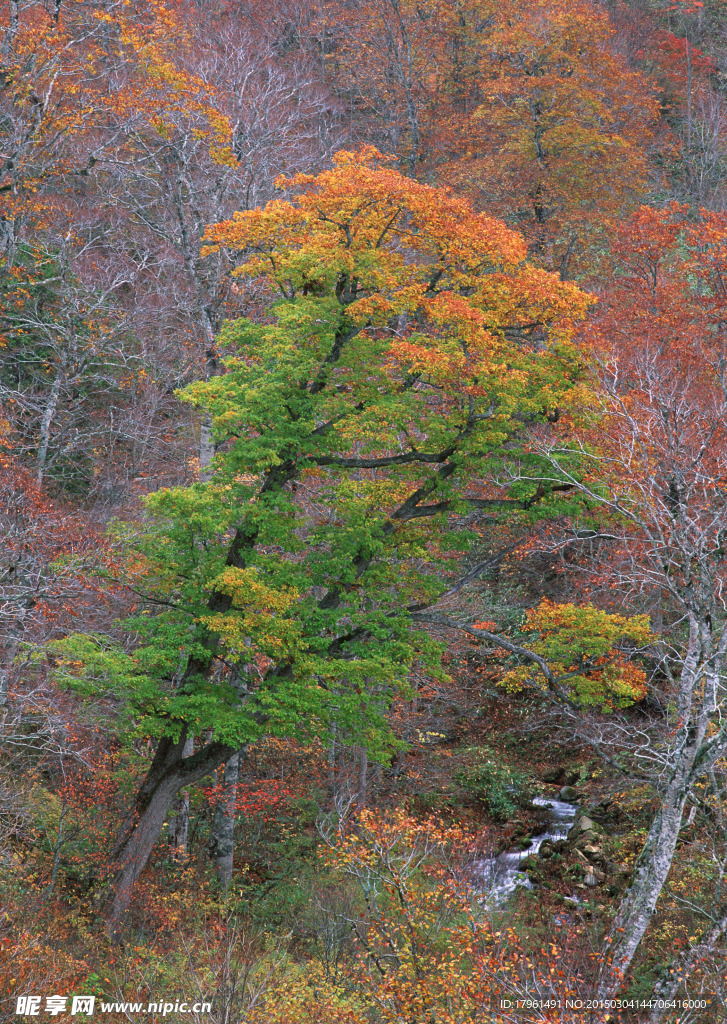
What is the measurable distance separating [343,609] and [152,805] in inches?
171

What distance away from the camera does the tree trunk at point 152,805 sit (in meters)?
12.0

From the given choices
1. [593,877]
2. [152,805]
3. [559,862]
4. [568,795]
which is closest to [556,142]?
[568,795]

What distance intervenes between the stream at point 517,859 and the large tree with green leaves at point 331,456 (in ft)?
14.1

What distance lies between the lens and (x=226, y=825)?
14406 mm

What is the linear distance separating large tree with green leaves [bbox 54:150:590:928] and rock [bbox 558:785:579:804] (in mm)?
7561

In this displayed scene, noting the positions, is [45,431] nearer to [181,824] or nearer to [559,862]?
[181,824]

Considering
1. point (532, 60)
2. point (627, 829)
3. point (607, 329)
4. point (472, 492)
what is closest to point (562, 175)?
point (532, 60)

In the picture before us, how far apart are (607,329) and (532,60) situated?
48.6 feet

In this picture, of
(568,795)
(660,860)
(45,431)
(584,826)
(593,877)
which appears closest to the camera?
(660,860)

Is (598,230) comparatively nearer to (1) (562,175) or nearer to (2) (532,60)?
(1) (562,175)

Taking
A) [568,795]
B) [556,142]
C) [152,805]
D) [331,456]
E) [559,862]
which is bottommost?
[568,795]

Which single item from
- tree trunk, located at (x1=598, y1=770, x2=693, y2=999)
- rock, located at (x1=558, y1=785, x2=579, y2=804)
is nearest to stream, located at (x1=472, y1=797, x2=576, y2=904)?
rock, located at (x1=558, y1=785, x2=579, y2=804)

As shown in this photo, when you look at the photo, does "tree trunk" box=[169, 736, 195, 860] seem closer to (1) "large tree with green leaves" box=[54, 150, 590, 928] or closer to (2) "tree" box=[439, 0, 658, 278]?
(1) "large tree with green leaves" box=[54, 150, 590, 928]

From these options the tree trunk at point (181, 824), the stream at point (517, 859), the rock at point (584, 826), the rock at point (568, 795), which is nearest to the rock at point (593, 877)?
the rock at point (584, 826)
